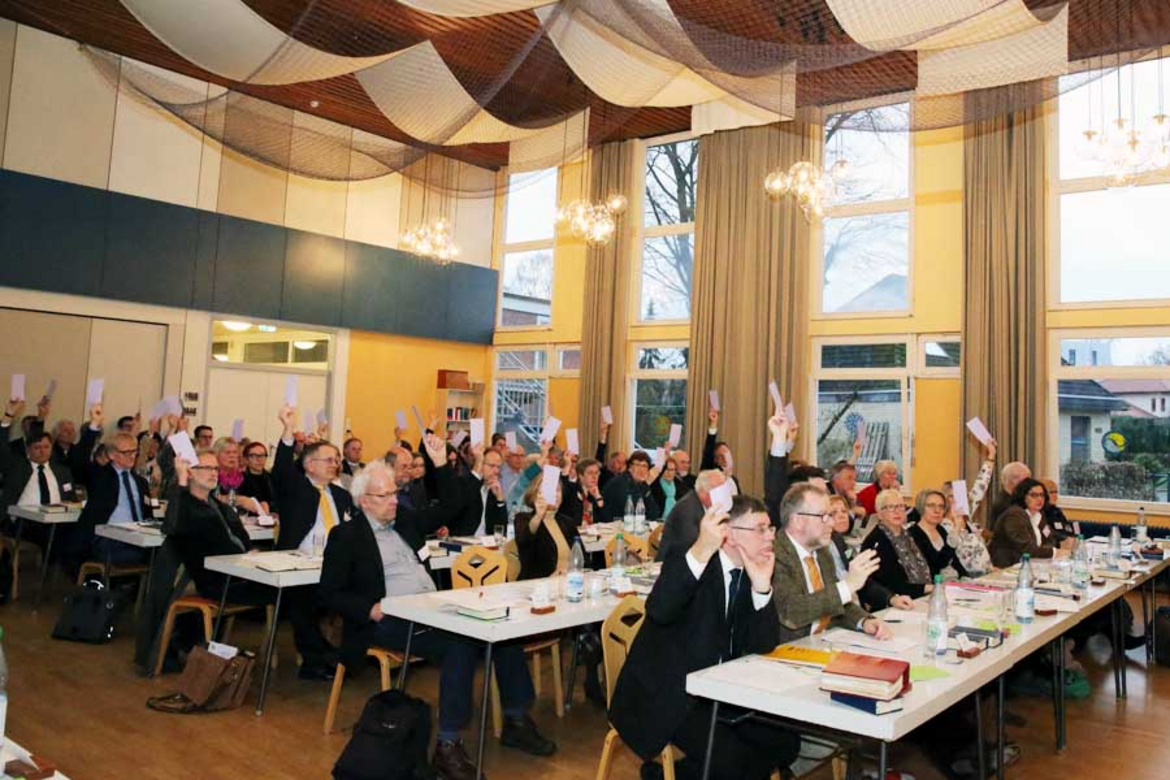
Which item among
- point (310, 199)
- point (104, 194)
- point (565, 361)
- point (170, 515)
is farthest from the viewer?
point (565, 361)

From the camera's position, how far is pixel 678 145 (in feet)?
42.3

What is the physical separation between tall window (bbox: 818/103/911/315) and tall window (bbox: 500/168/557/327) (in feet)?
15.4

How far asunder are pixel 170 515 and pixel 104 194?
7.31m

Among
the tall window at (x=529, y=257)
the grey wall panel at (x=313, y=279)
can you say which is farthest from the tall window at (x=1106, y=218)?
the grey wall panel at (x=313, y=279)

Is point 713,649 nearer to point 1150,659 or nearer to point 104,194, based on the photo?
point 1150,659

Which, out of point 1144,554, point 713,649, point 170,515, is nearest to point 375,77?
point 170,515

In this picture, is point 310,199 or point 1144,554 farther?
point 310,199

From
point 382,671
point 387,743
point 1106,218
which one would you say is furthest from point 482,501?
point 1106,218

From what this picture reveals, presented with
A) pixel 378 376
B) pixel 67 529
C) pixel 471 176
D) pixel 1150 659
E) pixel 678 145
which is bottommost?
pixel 1150 659

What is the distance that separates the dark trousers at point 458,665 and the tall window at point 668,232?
29.0ft

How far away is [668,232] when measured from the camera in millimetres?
12875

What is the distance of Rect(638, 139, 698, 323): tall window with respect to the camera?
41.7ft

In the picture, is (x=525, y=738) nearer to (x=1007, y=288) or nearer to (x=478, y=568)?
(x=478, y=568)

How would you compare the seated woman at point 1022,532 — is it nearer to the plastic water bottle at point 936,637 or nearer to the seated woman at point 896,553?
the seated woman at point 896,553
